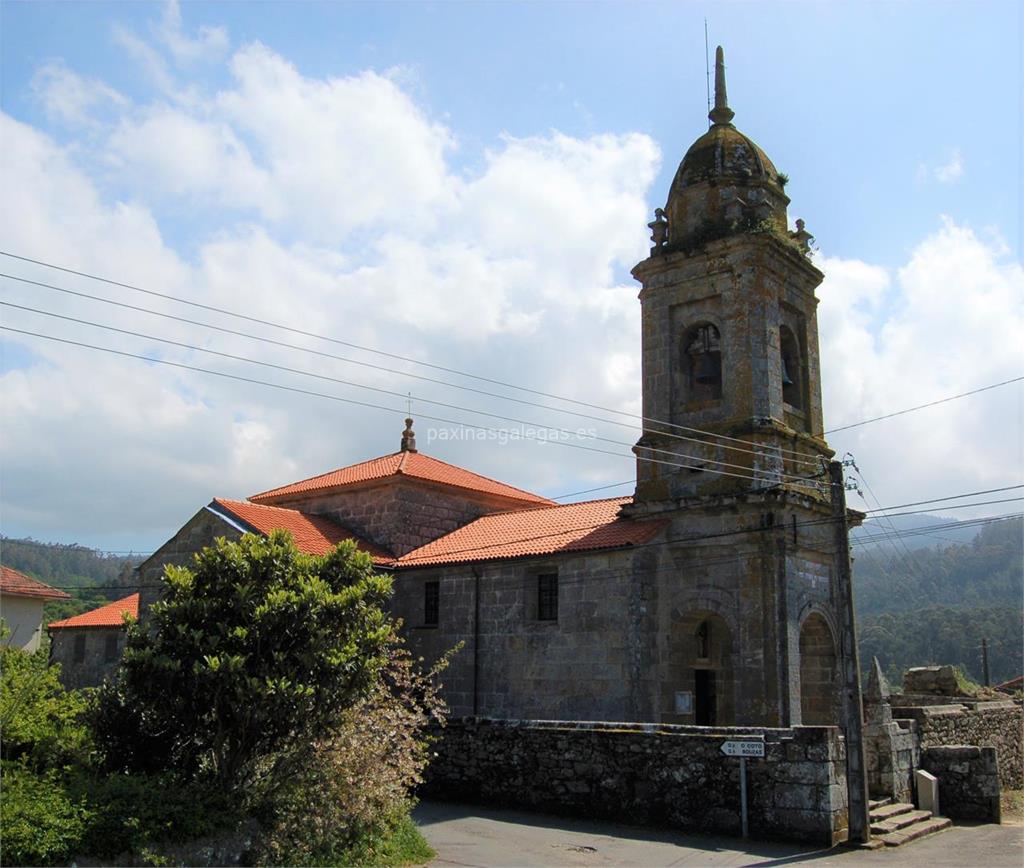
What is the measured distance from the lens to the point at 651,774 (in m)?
14.5

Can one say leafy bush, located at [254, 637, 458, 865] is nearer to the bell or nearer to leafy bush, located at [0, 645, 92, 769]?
leafy bush, located at [0, 645, 92, 769]

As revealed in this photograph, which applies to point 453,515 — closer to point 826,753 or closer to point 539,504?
point 539,504

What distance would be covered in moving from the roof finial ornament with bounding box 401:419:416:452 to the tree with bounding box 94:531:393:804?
18.7m

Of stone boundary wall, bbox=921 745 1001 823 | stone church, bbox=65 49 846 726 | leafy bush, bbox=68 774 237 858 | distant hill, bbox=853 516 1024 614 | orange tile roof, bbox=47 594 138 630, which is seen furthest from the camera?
distant hill, bbox=853 516 1024 614

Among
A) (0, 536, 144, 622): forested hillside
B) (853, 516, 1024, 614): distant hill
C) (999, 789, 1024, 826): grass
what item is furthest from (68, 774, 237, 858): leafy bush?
(853, 516, 1024, 614): distant hill

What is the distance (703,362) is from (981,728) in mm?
10022

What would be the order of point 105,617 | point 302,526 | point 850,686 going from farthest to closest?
point 105,617 → point 302,526 → point 850,686

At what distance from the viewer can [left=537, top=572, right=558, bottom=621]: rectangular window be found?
21.8 metres

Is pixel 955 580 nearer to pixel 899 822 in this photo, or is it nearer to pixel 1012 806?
pixel 1012 806

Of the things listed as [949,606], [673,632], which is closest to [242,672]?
[673,632]

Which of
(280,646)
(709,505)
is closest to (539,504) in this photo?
(709,505)

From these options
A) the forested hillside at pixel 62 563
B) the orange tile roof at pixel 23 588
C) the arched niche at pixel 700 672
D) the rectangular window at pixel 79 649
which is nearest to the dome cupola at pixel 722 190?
the arched niche at pixel 700 672

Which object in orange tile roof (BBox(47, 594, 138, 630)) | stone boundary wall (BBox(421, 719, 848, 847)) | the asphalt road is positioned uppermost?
orange tile roof (BBox(47, 594, 138, 630))

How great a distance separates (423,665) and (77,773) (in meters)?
13.4
